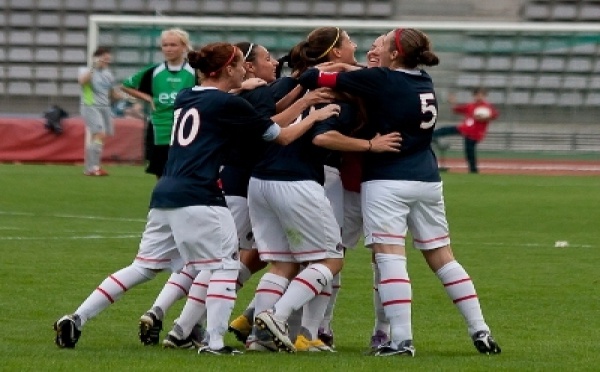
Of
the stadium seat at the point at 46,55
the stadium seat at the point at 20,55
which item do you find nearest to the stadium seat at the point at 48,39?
the stadium seat at the point at 46,55

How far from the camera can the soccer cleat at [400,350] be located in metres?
7.77

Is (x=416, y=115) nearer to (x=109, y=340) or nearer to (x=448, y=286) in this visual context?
(x=448, y=286)

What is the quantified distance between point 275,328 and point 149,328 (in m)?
0.80

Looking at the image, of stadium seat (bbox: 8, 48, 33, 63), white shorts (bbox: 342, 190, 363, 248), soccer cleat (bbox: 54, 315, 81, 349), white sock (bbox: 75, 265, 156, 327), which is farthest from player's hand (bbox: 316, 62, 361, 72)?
stadium seat (bbox: 8, 48, 33, 63)

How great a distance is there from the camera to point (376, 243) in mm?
7902

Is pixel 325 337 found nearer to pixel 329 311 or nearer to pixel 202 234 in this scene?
pixel 329 311

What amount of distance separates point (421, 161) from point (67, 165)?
68.3ft

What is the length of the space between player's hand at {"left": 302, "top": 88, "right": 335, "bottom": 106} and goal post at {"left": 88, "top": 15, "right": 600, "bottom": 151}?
20.7 meters

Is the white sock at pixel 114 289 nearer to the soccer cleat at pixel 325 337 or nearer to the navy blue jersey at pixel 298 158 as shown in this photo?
the navy blue jersey at pixel 298 158

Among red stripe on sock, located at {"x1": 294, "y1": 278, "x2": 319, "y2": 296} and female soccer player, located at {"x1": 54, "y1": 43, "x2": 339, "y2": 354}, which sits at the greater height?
female soccer player, located at {"x1": 54, "y1": 43, "x2": 339, "y2": 354}

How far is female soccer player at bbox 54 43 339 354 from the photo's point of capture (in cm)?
764

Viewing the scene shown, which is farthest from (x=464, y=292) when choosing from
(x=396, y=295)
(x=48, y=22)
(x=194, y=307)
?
(x=48, y=22)

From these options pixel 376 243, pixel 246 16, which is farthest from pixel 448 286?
pixel 246 16

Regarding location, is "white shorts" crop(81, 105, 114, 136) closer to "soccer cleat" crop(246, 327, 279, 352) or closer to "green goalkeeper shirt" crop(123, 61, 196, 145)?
"green goalkeeper shirt" crop(123, 61, 196, 145)
